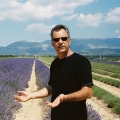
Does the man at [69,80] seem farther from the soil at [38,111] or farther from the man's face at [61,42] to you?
the soil at [38,111]

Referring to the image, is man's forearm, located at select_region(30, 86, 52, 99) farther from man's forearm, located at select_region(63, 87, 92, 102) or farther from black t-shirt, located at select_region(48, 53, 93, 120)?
man's forearm, located at select_region(63, 87, 92, 102)

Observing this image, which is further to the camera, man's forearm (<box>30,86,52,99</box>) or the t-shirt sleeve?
man's forearm (<box>30,86,52,99</box>)

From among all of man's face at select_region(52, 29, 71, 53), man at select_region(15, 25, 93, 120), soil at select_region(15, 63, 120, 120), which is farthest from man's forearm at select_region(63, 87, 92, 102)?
soil at select_region(15, 63, 120, 120)

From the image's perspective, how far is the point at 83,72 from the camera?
2363mm

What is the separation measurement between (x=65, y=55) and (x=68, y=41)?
129 millimetres

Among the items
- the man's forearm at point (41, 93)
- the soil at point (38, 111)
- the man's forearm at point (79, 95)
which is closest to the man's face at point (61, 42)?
the man's forearm at point (79, 95)

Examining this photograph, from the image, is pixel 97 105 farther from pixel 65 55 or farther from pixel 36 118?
pixel 65 55

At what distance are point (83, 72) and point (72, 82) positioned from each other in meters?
0.16

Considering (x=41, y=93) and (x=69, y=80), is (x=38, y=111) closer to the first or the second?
(x=41, y=93)

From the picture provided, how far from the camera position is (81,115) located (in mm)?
2422

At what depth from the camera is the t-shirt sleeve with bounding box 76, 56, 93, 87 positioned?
92.2 inches

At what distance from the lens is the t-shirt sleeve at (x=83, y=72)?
234cm

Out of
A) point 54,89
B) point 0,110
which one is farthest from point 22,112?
point 54,89

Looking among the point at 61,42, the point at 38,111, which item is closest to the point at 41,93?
the point at 61,42
